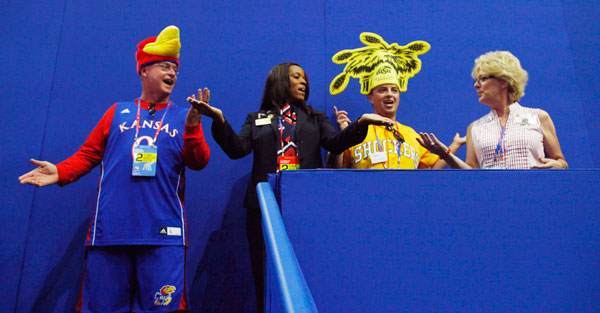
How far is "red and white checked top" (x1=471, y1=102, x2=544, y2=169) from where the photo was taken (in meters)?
2.11

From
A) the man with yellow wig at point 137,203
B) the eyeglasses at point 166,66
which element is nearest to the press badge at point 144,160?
the man with yellow wig at point 137,203

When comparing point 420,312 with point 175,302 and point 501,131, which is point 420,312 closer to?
point 175,302

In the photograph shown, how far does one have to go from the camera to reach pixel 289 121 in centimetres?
225

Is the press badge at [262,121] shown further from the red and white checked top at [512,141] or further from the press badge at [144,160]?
the red and white checked top at [512,141]

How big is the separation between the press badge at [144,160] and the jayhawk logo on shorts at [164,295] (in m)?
0.50

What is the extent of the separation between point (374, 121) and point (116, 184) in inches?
46.5

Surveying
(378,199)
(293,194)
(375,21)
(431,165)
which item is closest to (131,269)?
(293,194)

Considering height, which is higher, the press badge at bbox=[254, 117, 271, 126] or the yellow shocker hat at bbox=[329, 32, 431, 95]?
the yellow shocker hat at bbox=[329, 32, 431, 95]

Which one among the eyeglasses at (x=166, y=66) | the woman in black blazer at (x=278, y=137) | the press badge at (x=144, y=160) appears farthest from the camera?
the eyeglasses at (x=166, y=66)

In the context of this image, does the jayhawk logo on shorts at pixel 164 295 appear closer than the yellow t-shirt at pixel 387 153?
Yes

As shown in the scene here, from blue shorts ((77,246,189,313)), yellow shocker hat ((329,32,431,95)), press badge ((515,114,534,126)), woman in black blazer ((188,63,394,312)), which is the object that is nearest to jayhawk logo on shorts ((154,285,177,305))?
blue shorts ((77,246,189,313))

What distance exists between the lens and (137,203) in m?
1.77

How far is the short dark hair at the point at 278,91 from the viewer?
91.7 inches

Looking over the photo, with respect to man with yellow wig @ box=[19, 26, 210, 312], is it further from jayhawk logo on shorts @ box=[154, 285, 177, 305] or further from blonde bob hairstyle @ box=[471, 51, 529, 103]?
blonde bob hairstyle @ box=[471, 51, 529, 103]
